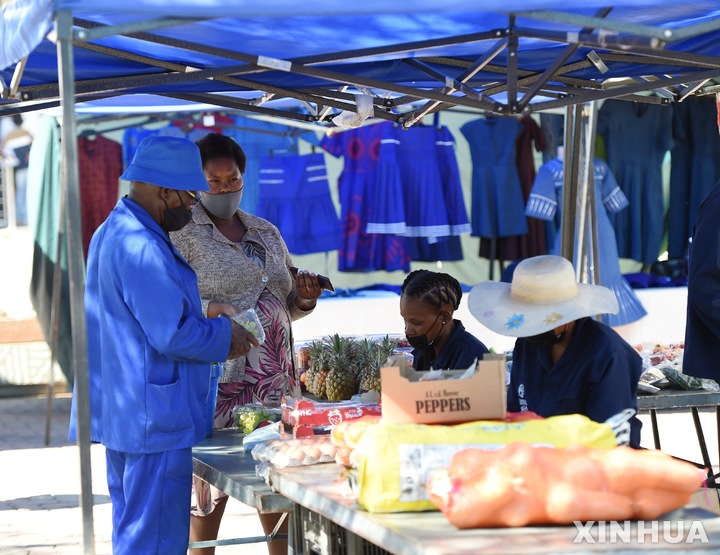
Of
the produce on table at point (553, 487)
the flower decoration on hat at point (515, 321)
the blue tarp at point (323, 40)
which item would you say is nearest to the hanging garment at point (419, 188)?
the blue tarp at point (323, 40)

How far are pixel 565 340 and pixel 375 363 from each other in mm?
1242

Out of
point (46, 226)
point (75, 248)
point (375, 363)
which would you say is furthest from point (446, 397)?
point (46, 226)

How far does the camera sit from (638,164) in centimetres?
958

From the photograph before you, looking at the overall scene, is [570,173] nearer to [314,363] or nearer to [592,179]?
[592,179]

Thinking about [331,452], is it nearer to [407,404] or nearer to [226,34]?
[407,404]

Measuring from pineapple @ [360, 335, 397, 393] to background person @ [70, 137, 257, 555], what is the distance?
0.86m

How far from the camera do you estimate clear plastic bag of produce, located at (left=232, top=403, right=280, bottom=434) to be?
400 cm

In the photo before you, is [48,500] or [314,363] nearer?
[314,363]

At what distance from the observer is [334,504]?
2.62 m

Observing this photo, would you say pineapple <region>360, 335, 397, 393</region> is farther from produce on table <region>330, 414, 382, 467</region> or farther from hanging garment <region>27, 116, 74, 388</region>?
hanging garment <region>27, 116, 74, 388</region>

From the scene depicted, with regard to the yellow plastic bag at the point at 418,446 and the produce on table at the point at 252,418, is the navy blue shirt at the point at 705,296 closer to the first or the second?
the yellow plastic bag at the point at 418,446

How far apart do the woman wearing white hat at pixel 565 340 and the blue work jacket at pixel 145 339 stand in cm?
96

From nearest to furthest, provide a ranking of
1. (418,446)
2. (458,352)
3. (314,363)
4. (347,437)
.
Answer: (418,446)
(347,437)
(458,352)
(314,363)

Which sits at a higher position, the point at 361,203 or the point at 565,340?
the point at 361,203
